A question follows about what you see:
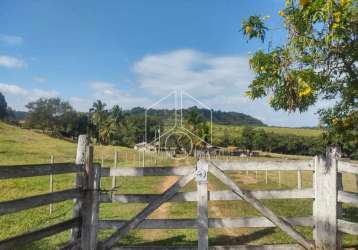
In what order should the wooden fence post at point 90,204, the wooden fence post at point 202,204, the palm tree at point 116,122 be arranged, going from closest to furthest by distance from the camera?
the wooden fence post at point 202,204
the wooden fence post at point 90,204
the palm tree at point 116,122

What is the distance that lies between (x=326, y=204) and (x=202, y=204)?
216 centimetres

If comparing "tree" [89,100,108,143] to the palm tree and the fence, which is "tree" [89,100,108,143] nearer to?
the palm tree

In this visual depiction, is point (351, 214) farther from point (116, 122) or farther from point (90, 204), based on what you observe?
point (116, 122)

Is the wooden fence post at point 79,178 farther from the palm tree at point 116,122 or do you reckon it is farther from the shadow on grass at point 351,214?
the palm tree at point 116,122

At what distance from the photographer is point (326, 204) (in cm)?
677

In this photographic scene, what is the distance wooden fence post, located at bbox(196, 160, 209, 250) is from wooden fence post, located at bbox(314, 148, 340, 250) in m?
1.94

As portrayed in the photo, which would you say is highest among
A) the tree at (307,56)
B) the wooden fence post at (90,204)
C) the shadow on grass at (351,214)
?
the tree at (307,56)

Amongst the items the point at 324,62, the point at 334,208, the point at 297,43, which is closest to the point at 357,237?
the point at 334,208

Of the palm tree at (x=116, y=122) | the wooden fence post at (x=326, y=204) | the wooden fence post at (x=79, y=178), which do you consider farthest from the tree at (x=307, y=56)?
the palm tree at (x=116, y=122)

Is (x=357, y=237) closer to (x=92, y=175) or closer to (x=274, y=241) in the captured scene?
(x=274, y=241)

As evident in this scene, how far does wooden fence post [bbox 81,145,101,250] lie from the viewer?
6.64 metres

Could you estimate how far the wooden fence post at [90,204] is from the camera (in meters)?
6.64

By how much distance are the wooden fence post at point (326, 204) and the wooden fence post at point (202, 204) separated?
1945 mm

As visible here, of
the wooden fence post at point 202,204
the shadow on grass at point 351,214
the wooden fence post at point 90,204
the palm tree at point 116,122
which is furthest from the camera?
the palm tree at point 116,122
